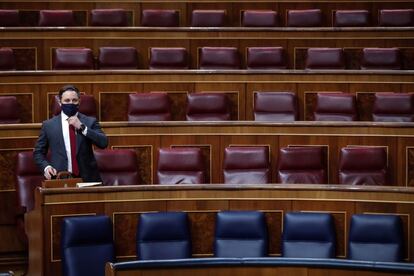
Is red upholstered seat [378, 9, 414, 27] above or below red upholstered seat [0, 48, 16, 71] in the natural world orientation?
above

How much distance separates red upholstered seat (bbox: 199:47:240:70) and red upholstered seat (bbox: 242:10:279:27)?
0.44m

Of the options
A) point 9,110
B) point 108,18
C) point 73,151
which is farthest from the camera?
point 108,18

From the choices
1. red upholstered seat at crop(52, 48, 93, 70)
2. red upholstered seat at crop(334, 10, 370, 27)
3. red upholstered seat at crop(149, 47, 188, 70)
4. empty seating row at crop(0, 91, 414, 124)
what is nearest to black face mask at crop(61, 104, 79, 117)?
empty seating row at crop(0, 91, 414, 124)

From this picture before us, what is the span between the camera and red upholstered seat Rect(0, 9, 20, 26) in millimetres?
4141

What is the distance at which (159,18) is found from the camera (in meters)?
4.29

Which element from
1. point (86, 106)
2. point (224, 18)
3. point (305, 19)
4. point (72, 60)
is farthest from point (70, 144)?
point (305, 19)

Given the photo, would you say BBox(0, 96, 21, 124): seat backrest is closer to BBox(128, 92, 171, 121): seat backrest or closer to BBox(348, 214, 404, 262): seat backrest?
BBox(128, 92, 171, 121): seat backrest

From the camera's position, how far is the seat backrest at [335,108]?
11.2ft

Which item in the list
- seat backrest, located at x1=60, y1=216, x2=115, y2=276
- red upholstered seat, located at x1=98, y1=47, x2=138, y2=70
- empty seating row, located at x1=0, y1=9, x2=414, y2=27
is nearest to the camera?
seat backrest, located at x1=60, y1=216, x2=115, y2=276

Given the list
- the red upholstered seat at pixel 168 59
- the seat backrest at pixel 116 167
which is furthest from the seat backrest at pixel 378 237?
the red upholstered seat at pixel 168 59

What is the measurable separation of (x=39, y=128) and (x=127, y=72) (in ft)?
1.83

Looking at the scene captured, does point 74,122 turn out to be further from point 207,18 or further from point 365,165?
point 207,18

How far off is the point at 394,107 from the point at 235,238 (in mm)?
1143

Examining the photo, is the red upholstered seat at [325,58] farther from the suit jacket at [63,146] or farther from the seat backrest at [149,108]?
the suit jacket at [63,146]
